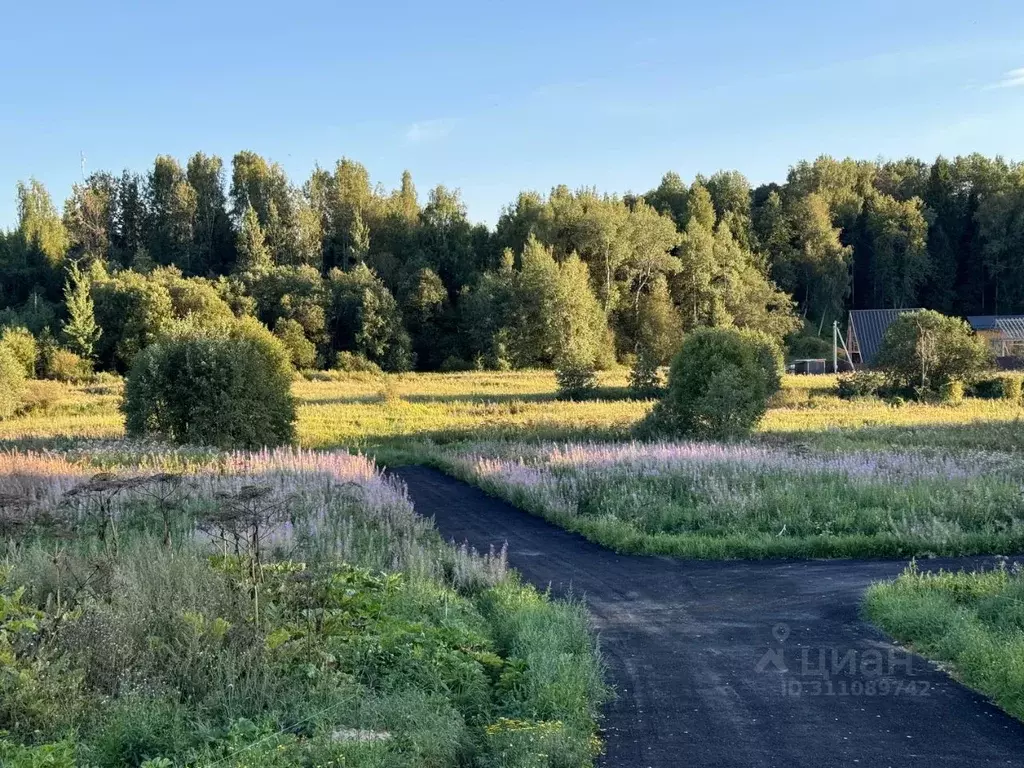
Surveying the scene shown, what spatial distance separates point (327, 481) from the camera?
531 inches

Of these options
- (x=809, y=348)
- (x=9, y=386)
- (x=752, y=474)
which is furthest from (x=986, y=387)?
(x=9, y=386)

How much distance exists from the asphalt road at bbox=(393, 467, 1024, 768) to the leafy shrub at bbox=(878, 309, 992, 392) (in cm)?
3077

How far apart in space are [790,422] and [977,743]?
23621mm

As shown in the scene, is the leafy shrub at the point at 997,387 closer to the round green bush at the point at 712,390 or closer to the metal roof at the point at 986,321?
the round green bush at the point at 712,390

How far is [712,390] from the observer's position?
21.0 m

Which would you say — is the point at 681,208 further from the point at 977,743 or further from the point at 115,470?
the point at 977,743

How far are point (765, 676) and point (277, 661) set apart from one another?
3560 mm


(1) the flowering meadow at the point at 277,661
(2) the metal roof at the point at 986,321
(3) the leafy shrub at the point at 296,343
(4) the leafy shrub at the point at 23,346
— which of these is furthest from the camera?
(3) the leafy shrub at the point at 296,343

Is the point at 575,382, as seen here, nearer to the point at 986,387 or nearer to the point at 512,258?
the point at 986,387

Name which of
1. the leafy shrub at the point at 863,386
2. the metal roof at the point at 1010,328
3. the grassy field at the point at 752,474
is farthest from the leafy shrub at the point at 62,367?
the metal roof at the point at 1010,328

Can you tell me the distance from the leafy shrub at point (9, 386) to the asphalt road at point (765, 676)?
118ft

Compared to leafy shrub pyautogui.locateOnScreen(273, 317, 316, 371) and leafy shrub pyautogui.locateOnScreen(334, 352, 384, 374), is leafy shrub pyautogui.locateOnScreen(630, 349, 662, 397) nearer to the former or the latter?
leafy shrub pyautogui.locateOnScreen(334, 352, 384, 374)

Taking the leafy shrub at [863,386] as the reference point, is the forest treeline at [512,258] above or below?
above

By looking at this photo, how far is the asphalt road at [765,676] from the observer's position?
4.77 meters
